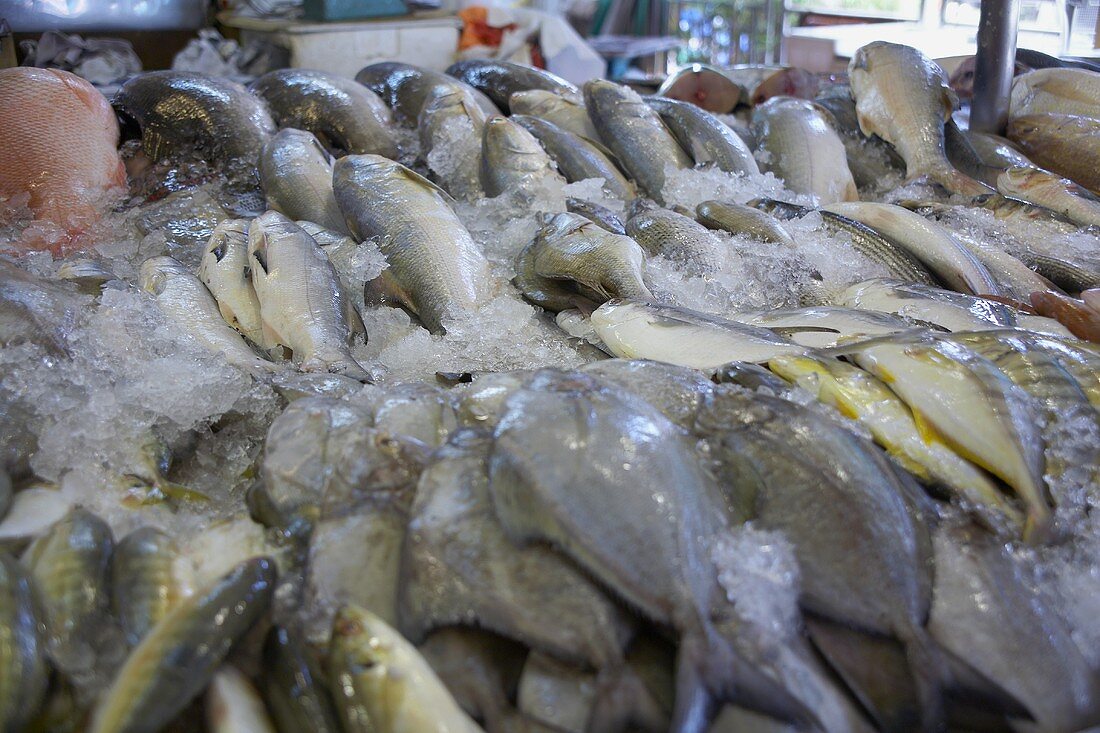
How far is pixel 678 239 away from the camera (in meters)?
2.86

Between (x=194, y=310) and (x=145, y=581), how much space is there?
1263 millimetres

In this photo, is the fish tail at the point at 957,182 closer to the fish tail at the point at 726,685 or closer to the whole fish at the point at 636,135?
the whole fish at the point at 636,135

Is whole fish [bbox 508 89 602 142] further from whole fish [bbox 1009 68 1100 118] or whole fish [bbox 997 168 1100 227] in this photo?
whole fish [bbox 1009 68 1100 118]

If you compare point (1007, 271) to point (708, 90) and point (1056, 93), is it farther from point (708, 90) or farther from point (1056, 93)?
point (708, 90)

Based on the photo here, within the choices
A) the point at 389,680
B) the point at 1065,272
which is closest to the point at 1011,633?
the point at 389,680

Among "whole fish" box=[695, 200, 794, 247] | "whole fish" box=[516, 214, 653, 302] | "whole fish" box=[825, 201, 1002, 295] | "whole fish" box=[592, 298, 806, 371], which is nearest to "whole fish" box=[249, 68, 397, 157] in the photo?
"whole fish" box=[516, 214, 653, 302]

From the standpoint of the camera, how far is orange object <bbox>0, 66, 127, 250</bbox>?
10.3 feet

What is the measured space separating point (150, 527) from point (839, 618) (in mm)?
1306

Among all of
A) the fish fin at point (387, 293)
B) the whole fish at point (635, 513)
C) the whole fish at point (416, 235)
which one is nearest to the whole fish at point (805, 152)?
the whole fish at point (416, 235)

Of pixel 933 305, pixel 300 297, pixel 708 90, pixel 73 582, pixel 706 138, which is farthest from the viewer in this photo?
pixel 708 90

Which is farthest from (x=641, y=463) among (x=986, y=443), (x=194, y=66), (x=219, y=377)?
(x=194, y=66)

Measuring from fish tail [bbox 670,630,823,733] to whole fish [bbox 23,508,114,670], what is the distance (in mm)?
972

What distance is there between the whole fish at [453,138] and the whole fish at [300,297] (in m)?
1.14

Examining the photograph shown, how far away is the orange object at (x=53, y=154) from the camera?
10.3 ft
